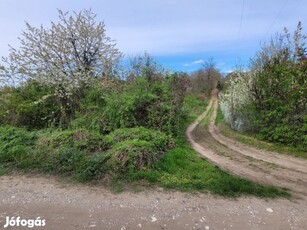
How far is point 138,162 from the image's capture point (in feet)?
18.1

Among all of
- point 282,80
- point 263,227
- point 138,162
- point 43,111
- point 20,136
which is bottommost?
point 263,227

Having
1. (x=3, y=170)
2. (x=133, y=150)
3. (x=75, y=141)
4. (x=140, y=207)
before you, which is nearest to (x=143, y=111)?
(x=75, y=141)

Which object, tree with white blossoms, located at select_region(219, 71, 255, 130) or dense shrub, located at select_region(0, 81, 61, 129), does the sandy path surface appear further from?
tree with white blossoms, located at select_region(219, 71, 255, 130)

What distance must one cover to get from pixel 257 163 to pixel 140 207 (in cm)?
461

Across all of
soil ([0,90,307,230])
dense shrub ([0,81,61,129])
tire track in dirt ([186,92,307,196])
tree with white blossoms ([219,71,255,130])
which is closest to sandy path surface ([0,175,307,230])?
soil ([0,90,307,230])

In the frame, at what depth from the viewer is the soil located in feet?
11.3

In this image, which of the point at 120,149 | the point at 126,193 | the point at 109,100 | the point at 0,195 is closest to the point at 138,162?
the point at 120,149

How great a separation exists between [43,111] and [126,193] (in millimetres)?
7942

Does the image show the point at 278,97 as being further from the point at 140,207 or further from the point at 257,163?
the point at 140,207

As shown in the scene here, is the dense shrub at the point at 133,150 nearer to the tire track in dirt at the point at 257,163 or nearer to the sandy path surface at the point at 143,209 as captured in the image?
the sandy path surface at the point at 143,209

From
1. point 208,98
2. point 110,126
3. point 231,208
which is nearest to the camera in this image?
point 231,208

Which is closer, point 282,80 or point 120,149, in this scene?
point 120,149

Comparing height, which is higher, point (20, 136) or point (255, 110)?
point (255, 110)

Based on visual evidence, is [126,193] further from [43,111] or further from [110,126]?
[43,111]
